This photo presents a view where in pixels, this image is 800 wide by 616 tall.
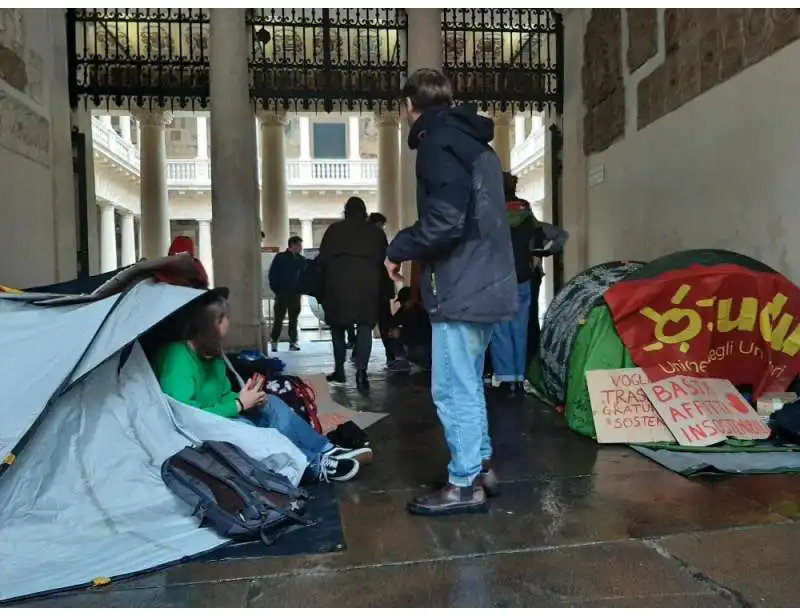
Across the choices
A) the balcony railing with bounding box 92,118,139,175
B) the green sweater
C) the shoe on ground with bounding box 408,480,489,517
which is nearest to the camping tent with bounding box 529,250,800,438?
the shoe on ground with bounding box 408,480,489,517

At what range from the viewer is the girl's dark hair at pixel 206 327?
3094 millimetres

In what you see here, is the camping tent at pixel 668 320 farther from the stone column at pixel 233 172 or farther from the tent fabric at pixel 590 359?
the stone column at pixel 233 172

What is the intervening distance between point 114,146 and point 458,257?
24.9m

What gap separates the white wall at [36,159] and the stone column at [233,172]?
1.88 metres

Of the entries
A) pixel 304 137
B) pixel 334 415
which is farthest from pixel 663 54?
pixel 304 137

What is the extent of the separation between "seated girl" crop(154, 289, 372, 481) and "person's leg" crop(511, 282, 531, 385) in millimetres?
2503

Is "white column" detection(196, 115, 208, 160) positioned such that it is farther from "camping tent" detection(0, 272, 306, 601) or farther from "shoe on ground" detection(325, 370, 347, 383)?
"camping tent" detection(0, 272, 306, 601)

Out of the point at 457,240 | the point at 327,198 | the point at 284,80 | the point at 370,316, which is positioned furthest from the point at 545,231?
the point at 327,198

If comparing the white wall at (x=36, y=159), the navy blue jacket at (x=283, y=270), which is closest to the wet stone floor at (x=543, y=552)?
the white wall at (x=36, y=159)

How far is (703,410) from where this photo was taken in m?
3.95

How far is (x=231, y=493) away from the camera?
8.79 ft

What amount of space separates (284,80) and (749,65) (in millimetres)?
6212

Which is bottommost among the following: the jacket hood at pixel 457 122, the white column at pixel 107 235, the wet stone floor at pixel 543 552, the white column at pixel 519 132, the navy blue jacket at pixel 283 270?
the wet stone floor at pixel 543 552

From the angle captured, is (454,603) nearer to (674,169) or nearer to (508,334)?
(508,334)
